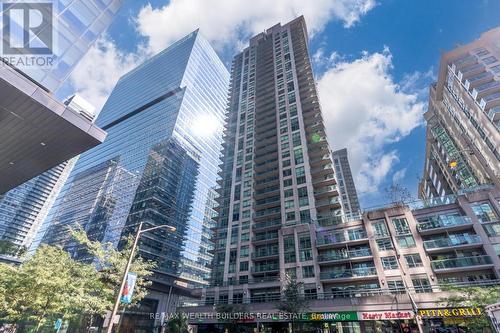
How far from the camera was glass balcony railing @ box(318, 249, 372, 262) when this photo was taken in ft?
114

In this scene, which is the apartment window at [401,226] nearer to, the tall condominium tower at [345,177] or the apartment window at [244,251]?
the apartment window at [244,251]

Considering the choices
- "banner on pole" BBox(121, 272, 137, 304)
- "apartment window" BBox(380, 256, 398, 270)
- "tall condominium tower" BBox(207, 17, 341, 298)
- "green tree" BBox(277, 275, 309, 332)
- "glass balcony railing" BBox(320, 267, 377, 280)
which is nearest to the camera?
"banner on pole" BBox(121, 272, 137, 304)

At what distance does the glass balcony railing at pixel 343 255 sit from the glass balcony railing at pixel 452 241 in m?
7.35

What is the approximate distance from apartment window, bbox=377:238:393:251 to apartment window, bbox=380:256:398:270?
50.8 inches

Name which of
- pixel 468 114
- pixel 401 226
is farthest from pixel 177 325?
pixel 468 114

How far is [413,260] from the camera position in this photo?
103 ft

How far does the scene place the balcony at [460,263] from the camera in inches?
1107

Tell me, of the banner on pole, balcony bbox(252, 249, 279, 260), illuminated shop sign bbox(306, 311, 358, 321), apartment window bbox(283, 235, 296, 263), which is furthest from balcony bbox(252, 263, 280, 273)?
the banner on pole

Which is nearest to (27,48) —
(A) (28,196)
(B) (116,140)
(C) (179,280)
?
(C) (179,280)

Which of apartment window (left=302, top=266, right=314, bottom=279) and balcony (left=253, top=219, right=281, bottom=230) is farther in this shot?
balcony (left=253, top=219, right=281, bottom=230)

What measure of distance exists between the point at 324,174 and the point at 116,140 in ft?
288

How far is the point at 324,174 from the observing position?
160 ft

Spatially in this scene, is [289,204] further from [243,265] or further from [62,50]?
[62,50]
